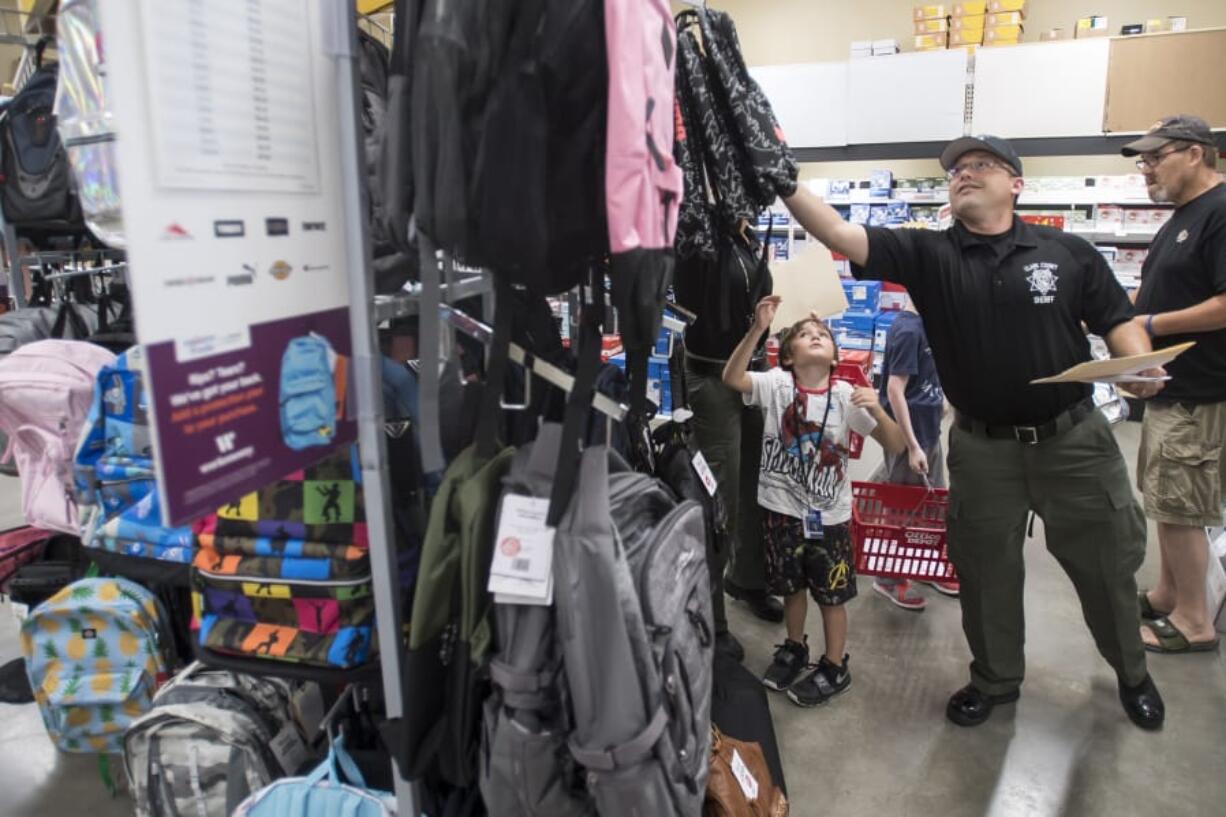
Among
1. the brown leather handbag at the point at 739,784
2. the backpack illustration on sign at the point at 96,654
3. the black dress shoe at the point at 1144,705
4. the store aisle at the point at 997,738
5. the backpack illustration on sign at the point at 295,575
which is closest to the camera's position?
the backpack illustration on sign at the point at 295,575

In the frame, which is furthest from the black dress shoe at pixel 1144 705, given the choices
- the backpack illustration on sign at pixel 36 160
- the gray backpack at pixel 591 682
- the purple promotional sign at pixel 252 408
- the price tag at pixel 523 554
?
the backpack illustration on sign at pixel 36 160

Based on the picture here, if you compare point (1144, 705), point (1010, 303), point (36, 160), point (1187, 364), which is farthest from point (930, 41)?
point (36, 160)

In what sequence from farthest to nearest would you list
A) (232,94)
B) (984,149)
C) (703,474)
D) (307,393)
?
(984,149) → (703,474) → (307,393) → (232,94)

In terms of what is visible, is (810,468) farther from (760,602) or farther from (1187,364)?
(1187,364)

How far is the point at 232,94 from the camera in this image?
1.00 meters

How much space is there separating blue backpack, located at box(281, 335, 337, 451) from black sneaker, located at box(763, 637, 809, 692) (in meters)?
2.02

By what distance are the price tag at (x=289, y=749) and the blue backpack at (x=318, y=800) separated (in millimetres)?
215

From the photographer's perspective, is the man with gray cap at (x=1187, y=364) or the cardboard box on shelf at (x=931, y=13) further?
the cardboard box on shelf at (x=931, y=13)

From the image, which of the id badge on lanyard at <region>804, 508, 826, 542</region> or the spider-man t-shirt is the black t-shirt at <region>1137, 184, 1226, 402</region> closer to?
the spider-man t-shirt

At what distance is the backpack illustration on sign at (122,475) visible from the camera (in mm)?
1896

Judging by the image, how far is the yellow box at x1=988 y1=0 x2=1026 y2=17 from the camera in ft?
22.5

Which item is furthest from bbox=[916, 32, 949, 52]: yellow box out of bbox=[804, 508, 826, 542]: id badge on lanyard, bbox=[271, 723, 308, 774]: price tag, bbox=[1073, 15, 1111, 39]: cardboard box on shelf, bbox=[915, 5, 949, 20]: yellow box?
bbox=[271, 723, 308, 774]: price tag

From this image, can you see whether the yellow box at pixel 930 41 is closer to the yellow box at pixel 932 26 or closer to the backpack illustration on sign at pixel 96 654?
the yellow box at pixel 932 26

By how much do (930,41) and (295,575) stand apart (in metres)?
7.67
